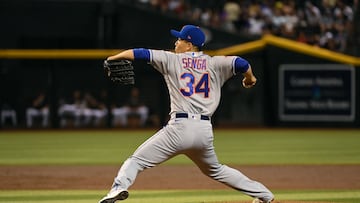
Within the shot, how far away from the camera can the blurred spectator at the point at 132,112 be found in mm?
23156

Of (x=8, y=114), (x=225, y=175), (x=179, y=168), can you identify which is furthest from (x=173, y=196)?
(x=8, y=114)

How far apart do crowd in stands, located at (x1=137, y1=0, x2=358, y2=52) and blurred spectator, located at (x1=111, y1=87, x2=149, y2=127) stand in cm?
403

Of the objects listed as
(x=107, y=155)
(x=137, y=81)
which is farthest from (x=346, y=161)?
(x=137, y=81)

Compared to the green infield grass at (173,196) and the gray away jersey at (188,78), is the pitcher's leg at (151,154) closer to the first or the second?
the gray away jersey at (188,78)

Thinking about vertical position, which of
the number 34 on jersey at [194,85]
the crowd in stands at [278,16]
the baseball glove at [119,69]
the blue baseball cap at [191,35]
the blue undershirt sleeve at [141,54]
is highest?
the crowd in stands at [278,16]

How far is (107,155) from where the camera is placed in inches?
583

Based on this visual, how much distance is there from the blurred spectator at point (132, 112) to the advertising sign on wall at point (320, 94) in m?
3.80

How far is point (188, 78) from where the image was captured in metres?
6.99

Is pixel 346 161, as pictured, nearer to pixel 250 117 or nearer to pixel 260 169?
pixel 260 169

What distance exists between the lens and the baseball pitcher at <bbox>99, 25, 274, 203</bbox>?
689 cm

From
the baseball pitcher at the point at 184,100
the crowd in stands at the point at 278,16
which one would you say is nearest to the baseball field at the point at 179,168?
the baseball pitcher at the point at 184,100

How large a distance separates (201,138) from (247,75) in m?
0.74

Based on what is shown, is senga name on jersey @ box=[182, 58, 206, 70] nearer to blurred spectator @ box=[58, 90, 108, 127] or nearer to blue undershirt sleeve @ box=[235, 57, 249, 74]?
blue undershirt sleeve @ box=[235, 57, 249, 74]

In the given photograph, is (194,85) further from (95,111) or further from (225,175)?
(95,111)
